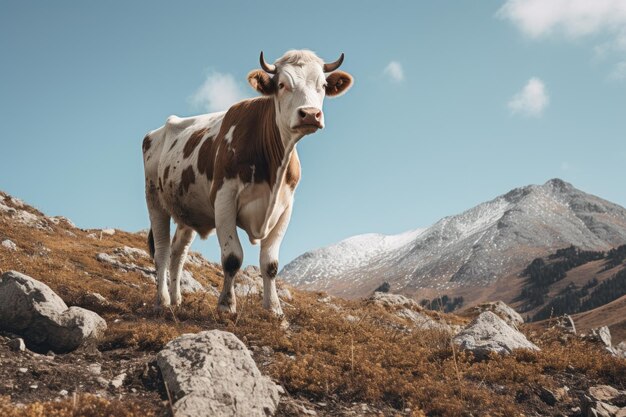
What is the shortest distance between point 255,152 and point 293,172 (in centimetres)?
96

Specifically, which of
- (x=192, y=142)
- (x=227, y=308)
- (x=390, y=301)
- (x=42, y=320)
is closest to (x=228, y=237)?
(x=227, y=308)

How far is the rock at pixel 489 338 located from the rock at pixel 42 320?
6.57 meters

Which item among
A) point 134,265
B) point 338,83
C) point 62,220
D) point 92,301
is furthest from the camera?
point 62,220

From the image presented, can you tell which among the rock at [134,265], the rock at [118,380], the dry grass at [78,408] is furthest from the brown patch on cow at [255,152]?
the rock at [134,265]

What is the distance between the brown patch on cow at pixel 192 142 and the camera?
12.8 meters

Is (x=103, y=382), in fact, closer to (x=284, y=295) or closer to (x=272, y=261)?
(x=272, y=261)

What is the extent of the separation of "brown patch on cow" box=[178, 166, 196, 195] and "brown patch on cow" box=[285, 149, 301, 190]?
93.5 inches

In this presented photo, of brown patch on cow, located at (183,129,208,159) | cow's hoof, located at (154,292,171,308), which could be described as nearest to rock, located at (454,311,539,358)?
cow's hoof, located at (154,292,171,308)

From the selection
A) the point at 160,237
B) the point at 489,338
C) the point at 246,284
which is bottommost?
the point at 489,338

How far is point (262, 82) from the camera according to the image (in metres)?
10.7

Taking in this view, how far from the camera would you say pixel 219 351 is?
6.81 meters

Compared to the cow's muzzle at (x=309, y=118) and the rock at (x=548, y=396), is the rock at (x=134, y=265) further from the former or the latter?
the rock at (x=548, y=396)

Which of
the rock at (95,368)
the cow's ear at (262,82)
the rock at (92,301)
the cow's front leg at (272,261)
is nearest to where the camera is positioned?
the rock at (95,368)

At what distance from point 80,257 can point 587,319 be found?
490 feet
